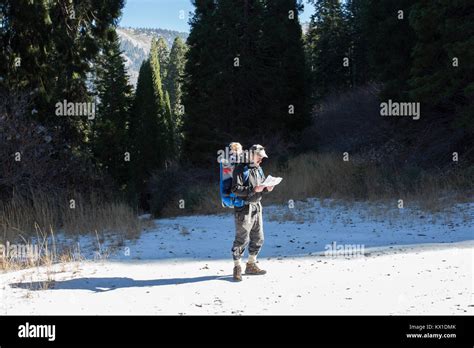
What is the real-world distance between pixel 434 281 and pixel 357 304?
1.34m

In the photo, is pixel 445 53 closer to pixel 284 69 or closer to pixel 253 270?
pixel 253 270

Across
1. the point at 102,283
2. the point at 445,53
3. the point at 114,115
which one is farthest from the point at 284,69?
the point at 102,283

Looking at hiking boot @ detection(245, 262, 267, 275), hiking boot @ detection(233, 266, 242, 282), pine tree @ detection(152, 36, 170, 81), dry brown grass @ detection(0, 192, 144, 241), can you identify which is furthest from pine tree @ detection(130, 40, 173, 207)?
pine tree @ detection(152, 36, 170, 81)

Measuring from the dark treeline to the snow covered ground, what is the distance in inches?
187

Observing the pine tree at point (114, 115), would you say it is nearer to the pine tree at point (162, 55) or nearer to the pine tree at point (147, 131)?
the pine tree at point (147, 131)

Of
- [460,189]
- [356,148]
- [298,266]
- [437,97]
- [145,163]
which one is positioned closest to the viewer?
[298,266]

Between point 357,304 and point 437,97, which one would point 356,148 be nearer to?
point 437,97

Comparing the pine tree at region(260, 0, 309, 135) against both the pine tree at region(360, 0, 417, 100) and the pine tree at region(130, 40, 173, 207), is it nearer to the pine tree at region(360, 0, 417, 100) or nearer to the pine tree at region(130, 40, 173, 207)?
the pine tree at region(360, 0, 417, 100)

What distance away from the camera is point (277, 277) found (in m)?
6.57

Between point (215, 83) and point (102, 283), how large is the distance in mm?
19162

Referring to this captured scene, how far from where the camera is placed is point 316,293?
5.76 m

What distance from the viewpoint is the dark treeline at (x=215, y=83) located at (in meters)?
12.6
